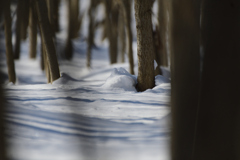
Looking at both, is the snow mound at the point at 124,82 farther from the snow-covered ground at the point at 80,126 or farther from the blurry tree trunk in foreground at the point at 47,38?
the blurry tree trunk in foreground at the point at 47,38

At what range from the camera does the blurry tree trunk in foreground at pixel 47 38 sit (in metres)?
3.51

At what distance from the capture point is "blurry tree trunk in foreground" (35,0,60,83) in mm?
3506

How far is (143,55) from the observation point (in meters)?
2.87

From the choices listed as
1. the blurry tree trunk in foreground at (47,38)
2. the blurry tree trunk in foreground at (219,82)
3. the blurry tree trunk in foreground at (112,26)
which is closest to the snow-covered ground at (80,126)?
the blurry tree trunk in foreground at (219,82)

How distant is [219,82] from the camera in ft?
5.26

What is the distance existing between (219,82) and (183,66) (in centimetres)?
26

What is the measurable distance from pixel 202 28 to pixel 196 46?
0.12 meters

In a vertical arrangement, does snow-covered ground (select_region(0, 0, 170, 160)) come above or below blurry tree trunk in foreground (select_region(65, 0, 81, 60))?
above

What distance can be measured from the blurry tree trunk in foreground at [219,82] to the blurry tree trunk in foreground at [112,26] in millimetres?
7243

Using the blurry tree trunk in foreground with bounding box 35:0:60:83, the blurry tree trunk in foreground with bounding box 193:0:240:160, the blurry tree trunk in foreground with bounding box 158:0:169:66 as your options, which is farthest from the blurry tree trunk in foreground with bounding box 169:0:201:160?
the blurry tree trunk in foreground with bounding box 158:0:169:66

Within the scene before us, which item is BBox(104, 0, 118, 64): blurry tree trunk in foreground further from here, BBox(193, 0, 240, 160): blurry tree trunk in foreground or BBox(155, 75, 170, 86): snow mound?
BBox(193, 0, 240, 160): blurry tree trunk in foreground

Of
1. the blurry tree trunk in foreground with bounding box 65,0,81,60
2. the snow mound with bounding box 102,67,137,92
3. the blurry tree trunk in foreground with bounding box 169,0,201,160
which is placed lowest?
the blurry tree trunk in foreground with bounding box 65,0,81,60

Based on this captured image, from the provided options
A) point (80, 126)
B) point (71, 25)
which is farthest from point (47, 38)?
point (71, 25)

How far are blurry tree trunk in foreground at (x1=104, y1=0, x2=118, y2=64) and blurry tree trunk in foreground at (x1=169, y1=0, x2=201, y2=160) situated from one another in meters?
7.31
